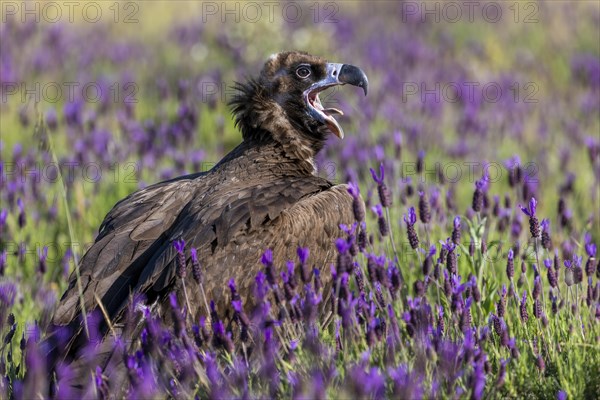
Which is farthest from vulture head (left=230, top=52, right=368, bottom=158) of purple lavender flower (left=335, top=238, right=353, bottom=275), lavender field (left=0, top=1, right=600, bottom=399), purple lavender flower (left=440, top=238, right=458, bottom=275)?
purple lavender flower (left=335, top=238, right=353, bottom=275)

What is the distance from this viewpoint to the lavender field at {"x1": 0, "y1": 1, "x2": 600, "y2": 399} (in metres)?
3.15

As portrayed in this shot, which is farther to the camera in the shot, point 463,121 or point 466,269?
point 463,121

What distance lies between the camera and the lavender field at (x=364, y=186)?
3.15 meters

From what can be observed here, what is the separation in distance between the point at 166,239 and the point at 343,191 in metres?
0.82

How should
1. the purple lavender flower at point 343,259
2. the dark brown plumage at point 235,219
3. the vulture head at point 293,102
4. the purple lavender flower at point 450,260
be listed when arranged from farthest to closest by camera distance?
the vulture head at point 293,102 → the dark brown plumage at point 235,219 → the purple lavender flower at point 450,260 → the purple lavender flower at point 343,259

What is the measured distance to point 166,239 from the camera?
13.6ft

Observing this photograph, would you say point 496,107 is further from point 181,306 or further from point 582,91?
point 181,306

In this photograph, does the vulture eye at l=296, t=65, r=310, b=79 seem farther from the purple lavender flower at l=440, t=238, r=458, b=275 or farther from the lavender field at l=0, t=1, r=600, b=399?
the purple lavender flower at l=440, t=238, r=458, b=275

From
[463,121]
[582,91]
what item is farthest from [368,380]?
[582,91]

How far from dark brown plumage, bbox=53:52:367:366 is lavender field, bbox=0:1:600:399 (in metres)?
0.11

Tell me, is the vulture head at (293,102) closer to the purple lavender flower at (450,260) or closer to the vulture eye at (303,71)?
the vulture eye at (303,71)

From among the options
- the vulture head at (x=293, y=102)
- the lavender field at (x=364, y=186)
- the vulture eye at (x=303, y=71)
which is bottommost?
the lavender field at (x=364, y=186)

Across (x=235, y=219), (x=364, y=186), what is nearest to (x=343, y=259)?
(x=235, y=219)

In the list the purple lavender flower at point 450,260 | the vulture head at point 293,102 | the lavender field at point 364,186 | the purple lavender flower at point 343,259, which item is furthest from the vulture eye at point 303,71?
the purple lavender flower at point 343,259
